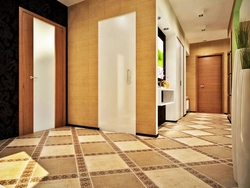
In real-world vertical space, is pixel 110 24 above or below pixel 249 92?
above

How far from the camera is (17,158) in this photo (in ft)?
6.63

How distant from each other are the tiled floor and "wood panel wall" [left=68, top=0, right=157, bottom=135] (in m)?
0.65

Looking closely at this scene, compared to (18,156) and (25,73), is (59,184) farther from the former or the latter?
(25,73)

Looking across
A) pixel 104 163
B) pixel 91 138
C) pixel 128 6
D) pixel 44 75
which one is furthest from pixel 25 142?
pixel 128 6

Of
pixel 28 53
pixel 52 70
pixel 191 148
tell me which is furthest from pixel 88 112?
pixel 191 148

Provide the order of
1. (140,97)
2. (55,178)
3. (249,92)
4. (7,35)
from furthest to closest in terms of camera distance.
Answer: (140,97), (7,35), (55,178), (249,92)

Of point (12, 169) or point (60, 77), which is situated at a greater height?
point (60, 77)

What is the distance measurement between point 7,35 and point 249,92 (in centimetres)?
349

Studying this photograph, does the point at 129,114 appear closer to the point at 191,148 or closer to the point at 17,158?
the point at 191,148

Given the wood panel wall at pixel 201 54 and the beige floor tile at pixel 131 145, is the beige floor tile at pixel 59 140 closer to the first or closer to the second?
the beige floor tile at pixel 131 145

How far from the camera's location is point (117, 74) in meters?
3.42

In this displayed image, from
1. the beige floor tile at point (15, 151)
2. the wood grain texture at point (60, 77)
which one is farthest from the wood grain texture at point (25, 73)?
the beige floor tile at point (15, 151)

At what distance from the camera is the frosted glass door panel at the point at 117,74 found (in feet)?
10.7

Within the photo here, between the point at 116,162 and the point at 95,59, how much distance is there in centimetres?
242
